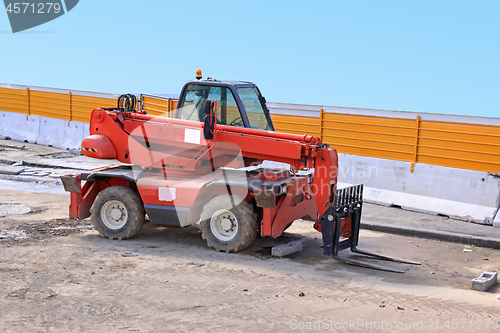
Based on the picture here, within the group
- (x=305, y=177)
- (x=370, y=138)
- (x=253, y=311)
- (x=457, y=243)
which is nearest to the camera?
(x=253, y=311)

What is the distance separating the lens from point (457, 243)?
420 inches

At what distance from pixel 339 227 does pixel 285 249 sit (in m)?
0.99

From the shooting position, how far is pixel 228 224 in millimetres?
9430

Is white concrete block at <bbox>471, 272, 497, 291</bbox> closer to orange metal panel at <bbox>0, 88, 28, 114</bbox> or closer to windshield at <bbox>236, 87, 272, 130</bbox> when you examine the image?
windshield at <bbox>236, 87, 272, 130</bbox>

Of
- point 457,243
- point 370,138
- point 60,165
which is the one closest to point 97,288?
point 457,243

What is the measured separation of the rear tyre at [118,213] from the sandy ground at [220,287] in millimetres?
210

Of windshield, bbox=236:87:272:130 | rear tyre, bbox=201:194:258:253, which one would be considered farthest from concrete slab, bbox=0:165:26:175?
windshield, bbox=236:87:272:130

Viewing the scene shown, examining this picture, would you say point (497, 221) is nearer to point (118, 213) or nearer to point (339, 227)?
point (339, 227)

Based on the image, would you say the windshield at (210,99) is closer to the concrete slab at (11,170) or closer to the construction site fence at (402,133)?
the construction site fence at (402,133)

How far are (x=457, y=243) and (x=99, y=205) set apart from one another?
668cm

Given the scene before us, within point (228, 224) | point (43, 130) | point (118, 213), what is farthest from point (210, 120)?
point (43, 130)

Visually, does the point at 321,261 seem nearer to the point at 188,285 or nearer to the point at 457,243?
the point at 188,285

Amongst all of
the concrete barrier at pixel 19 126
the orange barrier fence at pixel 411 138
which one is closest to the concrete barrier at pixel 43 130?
the concrete barrier at pixel 19 126

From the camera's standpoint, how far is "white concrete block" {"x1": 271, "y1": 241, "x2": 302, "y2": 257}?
30.4ft
